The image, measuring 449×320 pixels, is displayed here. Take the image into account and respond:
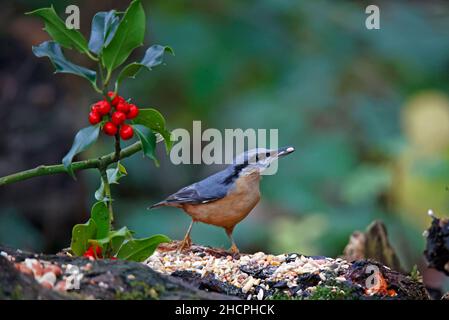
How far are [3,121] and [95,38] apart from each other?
4773 mm

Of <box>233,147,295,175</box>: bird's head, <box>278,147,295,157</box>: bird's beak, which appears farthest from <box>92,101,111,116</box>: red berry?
<box>233,147,295,175</box>: bird's head

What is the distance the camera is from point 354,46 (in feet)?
23.8

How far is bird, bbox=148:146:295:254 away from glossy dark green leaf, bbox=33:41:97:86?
1.36 meters

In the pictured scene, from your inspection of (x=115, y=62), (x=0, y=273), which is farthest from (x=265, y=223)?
(x=0, y=273)

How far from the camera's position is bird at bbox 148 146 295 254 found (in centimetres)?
418

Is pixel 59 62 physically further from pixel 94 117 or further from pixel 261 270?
pixel 261 270

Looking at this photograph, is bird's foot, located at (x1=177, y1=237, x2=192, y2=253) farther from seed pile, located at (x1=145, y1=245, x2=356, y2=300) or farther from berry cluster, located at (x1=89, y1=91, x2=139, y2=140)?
berry cluster, located at (x1=89, y1=91, x2=139, y2=140)

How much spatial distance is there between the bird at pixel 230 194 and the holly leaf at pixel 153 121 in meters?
1.05

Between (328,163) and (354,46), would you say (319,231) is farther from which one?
(354,46)

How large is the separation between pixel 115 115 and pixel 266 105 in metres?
3.77

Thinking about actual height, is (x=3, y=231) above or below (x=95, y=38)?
below

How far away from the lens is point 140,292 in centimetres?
263

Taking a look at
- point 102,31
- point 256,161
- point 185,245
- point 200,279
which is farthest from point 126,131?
point 256,161

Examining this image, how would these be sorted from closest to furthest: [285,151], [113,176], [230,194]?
[113,176], [285,151], [230,194]
